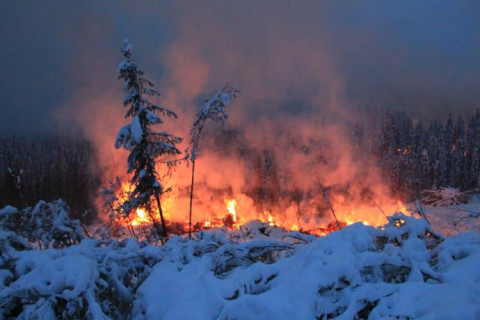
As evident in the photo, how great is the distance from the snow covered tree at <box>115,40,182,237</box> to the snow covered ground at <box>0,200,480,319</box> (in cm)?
991

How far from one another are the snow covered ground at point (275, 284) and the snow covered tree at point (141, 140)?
9.91 m

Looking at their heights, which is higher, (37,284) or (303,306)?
(37,284)

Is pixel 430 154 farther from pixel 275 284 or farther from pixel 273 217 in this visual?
pixel 275 284

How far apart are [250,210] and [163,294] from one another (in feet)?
104

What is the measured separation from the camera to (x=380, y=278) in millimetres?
2537

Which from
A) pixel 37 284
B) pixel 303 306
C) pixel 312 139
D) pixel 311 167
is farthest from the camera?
pixel 312 139

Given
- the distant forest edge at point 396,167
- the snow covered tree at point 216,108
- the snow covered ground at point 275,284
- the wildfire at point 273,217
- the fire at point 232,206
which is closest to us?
the snow covered ground at point 275,284

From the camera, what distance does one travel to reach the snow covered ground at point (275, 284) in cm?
211

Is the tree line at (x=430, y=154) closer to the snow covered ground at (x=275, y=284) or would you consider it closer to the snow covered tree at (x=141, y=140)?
the snow covered tree at (x=141, y=140)

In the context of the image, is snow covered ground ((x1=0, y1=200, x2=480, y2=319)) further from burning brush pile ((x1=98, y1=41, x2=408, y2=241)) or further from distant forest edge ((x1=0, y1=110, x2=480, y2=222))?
distant forest edge ((x1=0, y1=110, x2=480, y2=222))

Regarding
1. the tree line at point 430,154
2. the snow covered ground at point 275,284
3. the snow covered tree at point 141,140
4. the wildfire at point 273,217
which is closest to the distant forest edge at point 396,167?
the tree line at point 430,154

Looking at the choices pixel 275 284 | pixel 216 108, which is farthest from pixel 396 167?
pixel 275 284

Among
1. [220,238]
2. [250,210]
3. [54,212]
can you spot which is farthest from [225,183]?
[220,238]

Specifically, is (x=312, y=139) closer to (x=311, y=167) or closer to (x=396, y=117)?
(x=311, y=167)
